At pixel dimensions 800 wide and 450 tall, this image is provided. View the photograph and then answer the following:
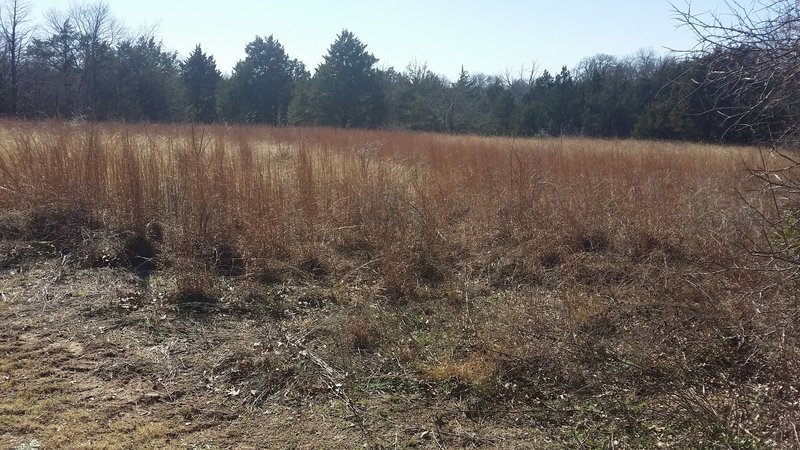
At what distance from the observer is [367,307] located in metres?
4.14

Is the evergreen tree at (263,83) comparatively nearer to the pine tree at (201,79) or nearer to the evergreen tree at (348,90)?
the pine tree at (201,79)

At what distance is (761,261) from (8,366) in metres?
4.89

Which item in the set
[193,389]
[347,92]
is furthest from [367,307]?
[347,92]

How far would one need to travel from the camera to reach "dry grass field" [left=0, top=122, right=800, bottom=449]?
8.90 feet

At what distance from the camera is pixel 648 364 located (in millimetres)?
3230

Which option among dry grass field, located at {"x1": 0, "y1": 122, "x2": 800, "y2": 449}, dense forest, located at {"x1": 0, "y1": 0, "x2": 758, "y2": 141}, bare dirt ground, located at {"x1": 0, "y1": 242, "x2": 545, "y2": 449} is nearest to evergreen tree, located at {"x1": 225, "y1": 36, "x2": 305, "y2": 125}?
dense forest, located at {"x1": 0, "y1": 0, "x2": 758, "y2": 141}

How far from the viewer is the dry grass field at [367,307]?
2713 millimetres

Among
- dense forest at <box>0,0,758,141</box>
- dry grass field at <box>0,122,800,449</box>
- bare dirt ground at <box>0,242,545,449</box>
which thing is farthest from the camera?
dense forest at <box>0,0,758,141</box>

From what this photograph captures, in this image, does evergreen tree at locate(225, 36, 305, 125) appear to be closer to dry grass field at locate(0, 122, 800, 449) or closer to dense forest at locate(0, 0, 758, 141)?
dense forest at locate(0, 0, 758, 141)

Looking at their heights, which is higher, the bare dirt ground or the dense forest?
the dense forest

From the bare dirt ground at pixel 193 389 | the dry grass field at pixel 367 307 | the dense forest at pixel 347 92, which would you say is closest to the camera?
the bare dirt ground at pixel 193 389

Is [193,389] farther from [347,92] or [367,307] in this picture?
[347,92]

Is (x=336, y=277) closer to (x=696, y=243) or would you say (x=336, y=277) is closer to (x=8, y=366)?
(x=8, y=366)

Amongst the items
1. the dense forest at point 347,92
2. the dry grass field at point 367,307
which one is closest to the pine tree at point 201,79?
the dense forest at point 347,92
